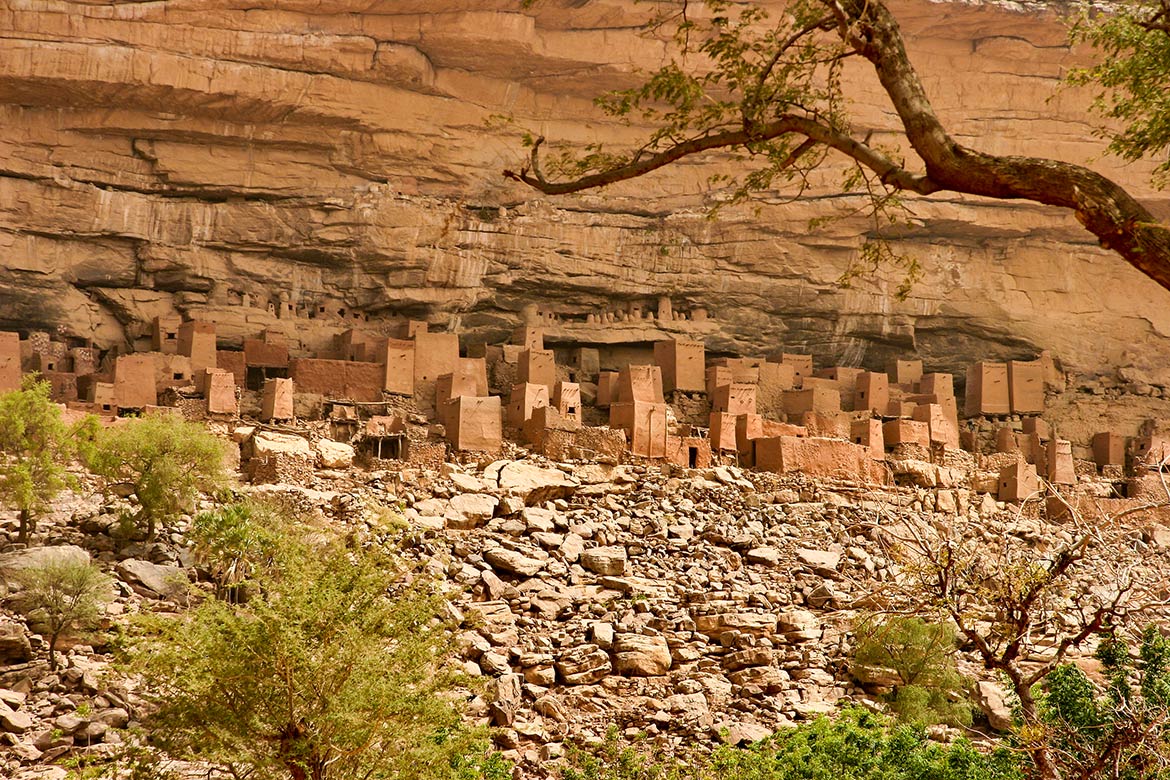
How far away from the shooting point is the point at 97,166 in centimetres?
3491

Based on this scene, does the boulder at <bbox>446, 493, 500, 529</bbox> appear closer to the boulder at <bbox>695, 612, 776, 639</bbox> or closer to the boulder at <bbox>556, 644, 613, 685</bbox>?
the boulder at <bbox>695, 612, 776, 639</bbox>

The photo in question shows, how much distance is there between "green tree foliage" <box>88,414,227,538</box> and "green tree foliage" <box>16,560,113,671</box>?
3276 millimetres

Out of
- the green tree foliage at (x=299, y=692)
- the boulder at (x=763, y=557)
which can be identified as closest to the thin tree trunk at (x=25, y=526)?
the green tree foliage at (x=299, y=692)

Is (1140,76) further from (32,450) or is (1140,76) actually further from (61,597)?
(32,450)

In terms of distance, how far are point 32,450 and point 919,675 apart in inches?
583

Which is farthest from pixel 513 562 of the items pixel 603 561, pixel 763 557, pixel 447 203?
pixel 447 203

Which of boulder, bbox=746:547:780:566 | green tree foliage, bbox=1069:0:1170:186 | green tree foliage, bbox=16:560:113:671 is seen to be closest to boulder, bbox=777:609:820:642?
boulder, bbox=746:547:780:566

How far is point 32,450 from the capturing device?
22.7 meters

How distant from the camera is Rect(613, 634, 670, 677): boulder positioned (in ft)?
64.1

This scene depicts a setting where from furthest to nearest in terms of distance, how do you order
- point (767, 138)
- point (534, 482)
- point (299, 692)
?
point (534, 482)
point (299, 692)
point (767, 138)

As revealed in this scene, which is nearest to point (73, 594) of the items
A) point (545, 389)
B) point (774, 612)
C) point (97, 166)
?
point (774, 612)

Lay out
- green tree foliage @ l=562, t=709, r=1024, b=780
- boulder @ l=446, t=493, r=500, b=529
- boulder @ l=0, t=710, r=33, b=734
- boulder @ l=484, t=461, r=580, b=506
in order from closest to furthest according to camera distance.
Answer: green tree foliage @ l=562, t=709, r=1024, b=780 < boulder @ l=0, t=710, r=33, b=734 < boulder @ l=446, t=493, r=500, b=529 < boulder @ l=484, t=461, r=580, b=506

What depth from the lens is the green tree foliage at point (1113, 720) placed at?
7.92 meters

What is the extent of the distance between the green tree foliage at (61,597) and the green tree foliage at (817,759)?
23.1 ft
